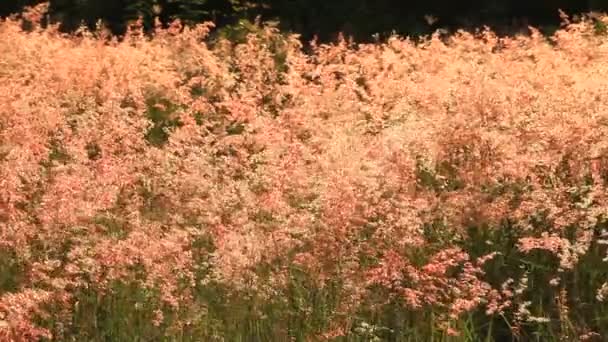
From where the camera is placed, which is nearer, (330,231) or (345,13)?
(330,231)

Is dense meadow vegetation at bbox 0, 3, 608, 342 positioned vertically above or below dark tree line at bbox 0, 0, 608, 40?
below

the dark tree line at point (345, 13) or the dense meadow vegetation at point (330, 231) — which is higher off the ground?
the dark tree line at point (345, 13)

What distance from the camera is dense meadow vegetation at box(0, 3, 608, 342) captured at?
4.01m

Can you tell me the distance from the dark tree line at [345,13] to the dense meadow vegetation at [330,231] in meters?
6.87

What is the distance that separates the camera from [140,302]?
418 cm

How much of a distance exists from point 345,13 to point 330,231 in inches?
352

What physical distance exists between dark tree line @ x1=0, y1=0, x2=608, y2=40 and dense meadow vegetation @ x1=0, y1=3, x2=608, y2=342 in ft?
22.5

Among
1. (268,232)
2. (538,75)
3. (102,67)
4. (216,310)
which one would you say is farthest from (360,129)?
(102,67)

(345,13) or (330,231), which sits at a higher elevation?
(345,13)

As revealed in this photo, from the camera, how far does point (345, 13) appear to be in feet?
42.2

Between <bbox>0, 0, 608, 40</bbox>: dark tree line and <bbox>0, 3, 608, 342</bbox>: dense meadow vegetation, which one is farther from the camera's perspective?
<bbox>0, 0, 608, 40</bbox>: dark tree line

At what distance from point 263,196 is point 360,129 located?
1688 millimetres

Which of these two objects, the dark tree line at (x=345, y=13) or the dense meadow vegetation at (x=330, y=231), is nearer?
the dense meadow vegetation at (x=330, y=231)

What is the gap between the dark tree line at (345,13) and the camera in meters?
12.7
